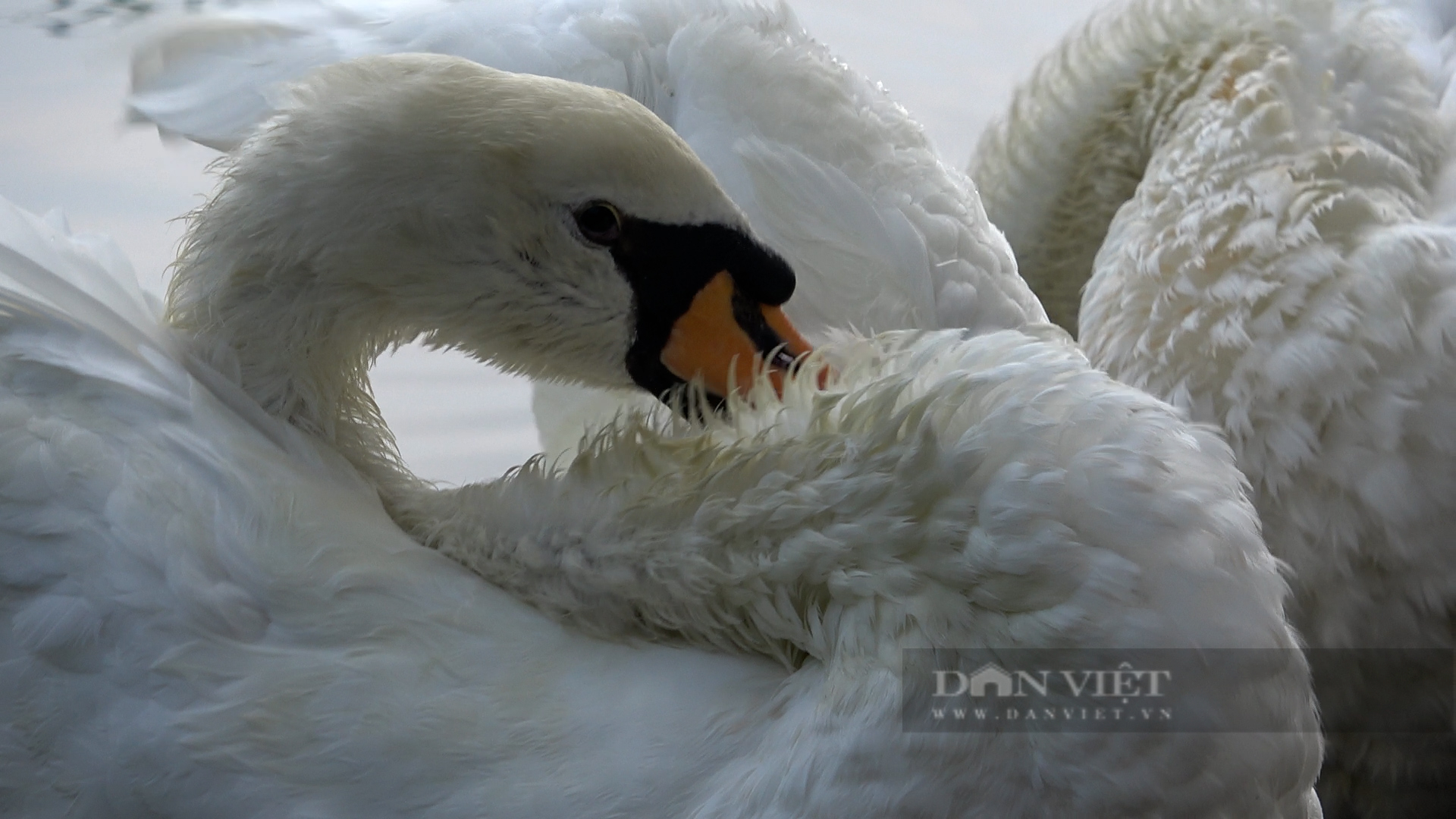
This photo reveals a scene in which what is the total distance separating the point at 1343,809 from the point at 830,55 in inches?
34.0

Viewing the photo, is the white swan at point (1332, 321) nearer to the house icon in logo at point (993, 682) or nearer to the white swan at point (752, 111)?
the white swan at point (752, 111)

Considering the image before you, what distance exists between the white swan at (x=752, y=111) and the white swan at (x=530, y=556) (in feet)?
1.08

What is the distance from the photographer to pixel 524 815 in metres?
0.74

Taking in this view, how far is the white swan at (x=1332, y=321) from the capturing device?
130 cm

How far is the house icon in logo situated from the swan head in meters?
0.29

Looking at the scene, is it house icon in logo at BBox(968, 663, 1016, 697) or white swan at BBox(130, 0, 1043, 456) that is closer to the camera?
house icon in logo at BBox(968, 663, 1016, 697)

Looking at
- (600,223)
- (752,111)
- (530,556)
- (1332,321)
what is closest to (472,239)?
(600,223)

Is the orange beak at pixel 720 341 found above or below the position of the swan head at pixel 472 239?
below

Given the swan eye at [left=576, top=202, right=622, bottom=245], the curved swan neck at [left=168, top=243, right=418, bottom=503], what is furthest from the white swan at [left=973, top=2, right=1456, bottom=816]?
the curved swan neck at [left=168, top=243, right=418, bottom=503]

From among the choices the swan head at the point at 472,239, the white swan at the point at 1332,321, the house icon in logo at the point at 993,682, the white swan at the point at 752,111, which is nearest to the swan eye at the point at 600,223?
the swan head at the point at 472,239

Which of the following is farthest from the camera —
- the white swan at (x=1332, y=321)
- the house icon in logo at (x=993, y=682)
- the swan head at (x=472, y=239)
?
the white swan at (x=1332, y=321)

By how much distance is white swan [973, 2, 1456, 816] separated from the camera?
4.25 ft

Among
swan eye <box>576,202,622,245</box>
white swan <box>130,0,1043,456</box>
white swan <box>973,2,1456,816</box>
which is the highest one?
swan eye <box>576,202,622,245</box>

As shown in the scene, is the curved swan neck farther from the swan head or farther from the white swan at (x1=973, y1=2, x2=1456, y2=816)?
the white swan at (x1=973, y1=2, x2=1456, y2=816)
